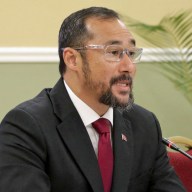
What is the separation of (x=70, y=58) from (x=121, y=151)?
1.12 ft

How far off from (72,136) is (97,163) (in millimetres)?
110

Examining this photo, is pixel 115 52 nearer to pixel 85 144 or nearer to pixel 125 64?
pixel 125 64

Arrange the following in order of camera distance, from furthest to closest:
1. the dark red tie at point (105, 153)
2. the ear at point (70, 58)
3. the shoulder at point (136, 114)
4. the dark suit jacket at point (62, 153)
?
the shoulder at point (136, 114), the ear at point (70, 58), the dark red tie at point (105, 153), the dark suit jacket at point (62, 153)

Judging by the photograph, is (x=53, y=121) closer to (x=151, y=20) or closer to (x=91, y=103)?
(x=91, y=103)

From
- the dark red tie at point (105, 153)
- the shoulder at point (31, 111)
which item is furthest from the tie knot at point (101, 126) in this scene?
the shoulder at point (31, 111)

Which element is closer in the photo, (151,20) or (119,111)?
(119,111)

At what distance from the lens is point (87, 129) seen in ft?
5.22

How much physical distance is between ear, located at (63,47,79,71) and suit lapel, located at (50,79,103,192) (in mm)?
100

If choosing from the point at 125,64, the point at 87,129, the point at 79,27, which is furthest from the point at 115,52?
the point at 87,129

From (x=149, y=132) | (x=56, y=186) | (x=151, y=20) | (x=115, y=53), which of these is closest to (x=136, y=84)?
(x=151, y=20)

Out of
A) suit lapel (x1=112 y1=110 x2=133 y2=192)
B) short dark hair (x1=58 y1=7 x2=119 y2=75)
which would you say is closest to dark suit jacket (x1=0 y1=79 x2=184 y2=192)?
suit lapel (x1=112 y1=110 x2=133 y2=192)

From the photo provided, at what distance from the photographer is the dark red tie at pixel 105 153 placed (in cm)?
154

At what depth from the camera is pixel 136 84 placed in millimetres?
2814

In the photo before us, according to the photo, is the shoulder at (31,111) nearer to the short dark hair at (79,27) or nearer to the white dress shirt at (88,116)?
the white dress shirt at (88,116)
